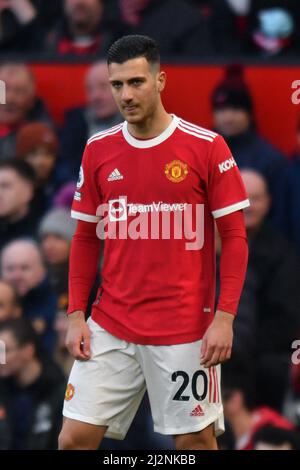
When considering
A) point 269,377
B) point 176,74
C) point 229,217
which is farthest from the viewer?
point 176,74

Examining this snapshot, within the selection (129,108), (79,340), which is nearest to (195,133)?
(129,108)

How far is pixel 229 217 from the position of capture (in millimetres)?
5207

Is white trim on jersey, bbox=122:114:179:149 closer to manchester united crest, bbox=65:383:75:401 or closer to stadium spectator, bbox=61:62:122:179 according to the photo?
manchester united crest, bbox=65:383:75:401

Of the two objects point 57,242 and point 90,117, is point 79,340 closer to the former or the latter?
point 57,242

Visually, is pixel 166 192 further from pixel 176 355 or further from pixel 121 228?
pixel 176 355

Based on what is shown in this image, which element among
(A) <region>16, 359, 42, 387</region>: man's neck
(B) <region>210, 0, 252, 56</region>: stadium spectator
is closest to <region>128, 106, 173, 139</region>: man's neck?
(A) <region>16, 359, 42, 387</region>: man's neck

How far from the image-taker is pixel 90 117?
26.6 feet

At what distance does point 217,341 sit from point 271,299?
2.37m

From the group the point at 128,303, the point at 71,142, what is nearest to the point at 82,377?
the point at 128,303

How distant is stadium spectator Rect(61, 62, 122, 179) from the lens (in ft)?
26.2

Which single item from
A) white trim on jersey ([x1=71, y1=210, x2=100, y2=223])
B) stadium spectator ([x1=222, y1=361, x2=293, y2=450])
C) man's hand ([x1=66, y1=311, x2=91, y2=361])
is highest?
white trim on jersey ([x1=71, y1=210, x2=100, y2=223])

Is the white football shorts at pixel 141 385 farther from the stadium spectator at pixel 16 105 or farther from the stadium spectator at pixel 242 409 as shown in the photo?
the stadium spectator at pixel 16 105

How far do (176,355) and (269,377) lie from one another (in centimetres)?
218

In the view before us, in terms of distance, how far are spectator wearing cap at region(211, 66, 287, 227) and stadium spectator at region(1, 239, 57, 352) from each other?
1.36 m
